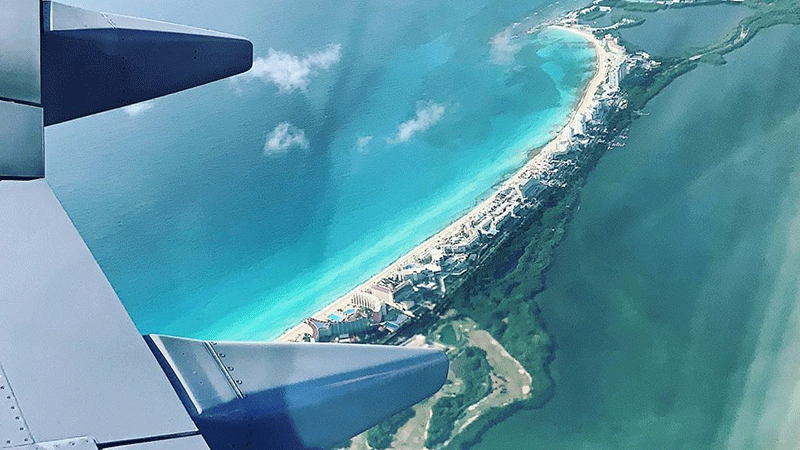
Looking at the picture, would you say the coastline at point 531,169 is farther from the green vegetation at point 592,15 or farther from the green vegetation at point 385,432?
the green vegetation at point 385,432

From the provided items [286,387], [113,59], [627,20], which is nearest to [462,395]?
[113,59]

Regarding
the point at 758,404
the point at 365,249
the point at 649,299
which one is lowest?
the point at 758,404

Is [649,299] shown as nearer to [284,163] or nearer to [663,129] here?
[663,129]

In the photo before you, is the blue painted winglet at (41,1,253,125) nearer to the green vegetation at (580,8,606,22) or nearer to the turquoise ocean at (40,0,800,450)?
the turquoise ocean at (40,0,800,450)

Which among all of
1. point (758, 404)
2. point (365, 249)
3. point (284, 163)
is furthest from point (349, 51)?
point (758, 404)

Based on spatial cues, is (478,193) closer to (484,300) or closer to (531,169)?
(531,169)

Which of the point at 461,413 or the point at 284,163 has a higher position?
the point at 284,163
